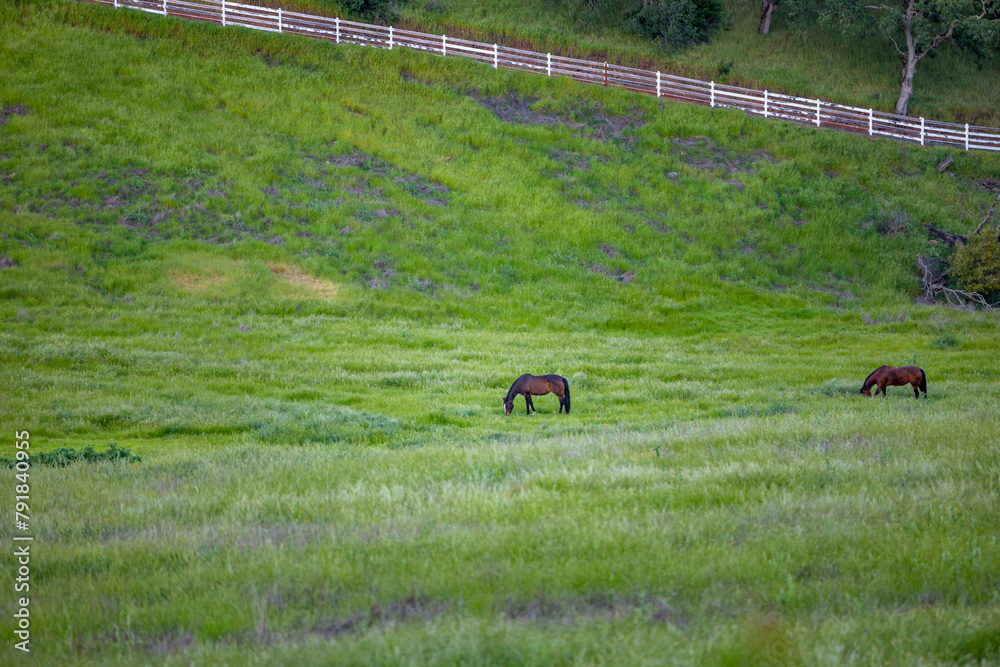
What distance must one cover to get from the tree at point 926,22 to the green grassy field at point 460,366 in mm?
Result: 11926

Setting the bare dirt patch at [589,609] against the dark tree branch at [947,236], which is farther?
the dark tree branch at [947,236]

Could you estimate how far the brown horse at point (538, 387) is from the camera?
1722 cm

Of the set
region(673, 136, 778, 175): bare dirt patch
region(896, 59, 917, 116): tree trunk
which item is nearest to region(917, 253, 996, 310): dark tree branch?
region(673, 136, 778, 175): bare dirt patch

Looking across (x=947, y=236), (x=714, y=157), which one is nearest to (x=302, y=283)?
(x=714, y=157)

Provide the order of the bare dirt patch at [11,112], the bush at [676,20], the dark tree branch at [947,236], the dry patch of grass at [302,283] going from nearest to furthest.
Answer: the dry patch of grass at [302,283]
the bare dirt patch at [11,112]
the dark tree branch at [947,236]
the bush at [676,20]

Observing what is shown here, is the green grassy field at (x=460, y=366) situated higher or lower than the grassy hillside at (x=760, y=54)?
lower

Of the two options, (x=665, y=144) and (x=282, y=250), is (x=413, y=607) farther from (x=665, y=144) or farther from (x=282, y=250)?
(x=665, y=144)

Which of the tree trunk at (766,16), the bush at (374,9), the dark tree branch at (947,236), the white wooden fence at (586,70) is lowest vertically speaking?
the dark tree branch at (947,236)

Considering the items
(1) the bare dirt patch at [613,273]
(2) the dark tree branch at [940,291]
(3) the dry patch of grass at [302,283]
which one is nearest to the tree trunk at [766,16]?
(2) the dark tree branch at [940,291]

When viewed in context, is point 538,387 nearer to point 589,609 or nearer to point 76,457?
point 76,457

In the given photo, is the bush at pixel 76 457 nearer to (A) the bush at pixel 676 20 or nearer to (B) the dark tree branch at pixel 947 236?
(B) the dark tree branch at pixel 947 236

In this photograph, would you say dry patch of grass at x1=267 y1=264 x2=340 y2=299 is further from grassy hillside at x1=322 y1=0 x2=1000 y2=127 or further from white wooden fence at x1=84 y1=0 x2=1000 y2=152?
grassy hillside at x1=322 y1=0 x2=1000 y2=127

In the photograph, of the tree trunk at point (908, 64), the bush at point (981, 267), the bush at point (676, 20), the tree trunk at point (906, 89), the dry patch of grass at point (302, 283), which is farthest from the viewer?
the bush at point (676, 20)

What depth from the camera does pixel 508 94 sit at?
157 ft
